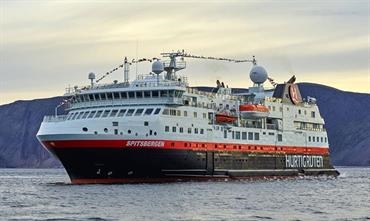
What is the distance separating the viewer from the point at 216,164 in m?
75.4

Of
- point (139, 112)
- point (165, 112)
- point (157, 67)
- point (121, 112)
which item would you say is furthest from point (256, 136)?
point (121, 112)

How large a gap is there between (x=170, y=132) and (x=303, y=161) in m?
25.6

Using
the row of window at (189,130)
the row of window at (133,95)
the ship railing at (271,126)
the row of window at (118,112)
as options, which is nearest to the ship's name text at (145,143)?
the row of window at (189,130)

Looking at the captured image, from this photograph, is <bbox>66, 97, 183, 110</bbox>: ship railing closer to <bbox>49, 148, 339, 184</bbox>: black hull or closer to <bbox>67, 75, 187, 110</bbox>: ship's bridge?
<bbox>67, 75, 187, 110</bbox>: ship's bridge

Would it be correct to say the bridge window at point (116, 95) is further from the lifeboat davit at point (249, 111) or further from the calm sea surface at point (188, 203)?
the lifeboat davit at point (249, 111)

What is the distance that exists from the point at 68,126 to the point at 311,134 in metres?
33.1

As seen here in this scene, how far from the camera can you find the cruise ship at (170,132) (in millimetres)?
67688

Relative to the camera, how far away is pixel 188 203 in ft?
172

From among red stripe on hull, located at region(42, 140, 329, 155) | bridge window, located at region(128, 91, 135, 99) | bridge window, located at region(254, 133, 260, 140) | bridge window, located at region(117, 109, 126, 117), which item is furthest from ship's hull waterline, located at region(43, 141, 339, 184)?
bridge window, located at region(128, 91, 135, 99)

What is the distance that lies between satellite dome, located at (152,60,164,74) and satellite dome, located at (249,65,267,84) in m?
17.8

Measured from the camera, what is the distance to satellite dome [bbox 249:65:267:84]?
92.4 metres

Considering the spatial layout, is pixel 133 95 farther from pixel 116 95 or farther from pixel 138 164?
pixel 138 164

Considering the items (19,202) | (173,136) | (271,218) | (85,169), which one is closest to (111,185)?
(85,169)

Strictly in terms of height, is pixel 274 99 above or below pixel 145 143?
above
